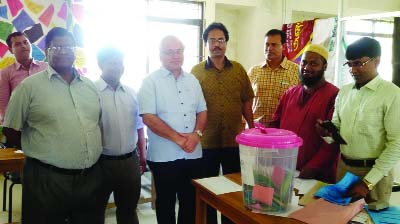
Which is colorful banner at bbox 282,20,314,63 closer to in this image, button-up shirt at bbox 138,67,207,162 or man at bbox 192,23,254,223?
man at bbox 192,23,254,223

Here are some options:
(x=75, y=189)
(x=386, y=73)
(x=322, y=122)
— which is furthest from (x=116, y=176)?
(x=386, y=73)

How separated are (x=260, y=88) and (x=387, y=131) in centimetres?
130

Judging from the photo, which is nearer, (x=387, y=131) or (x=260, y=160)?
(x=260, y=160)

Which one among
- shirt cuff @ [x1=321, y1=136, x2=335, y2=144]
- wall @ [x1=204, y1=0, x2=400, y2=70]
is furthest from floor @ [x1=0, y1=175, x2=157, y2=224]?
wall @ [x1=204, y1=0, x2=400, y2=70]

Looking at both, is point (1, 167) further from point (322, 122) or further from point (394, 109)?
point (394, 109)

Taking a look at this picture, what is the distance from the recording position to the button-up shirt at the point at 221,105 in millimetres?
2395

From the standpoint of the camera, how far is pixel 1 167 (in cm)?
247

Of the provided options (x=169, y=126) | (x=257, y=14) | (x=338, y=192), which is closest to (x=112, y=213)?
(x=169, y=126)

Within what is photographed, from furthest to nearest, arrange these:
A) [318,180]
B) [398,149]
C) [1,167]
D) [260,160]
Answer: [1,167] < [318,180] < [398,149] < [260,160]

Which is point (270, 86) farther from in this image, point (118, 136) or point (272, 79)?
point (118, 136)

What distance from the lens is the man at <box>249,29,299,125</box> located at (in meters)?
2.77

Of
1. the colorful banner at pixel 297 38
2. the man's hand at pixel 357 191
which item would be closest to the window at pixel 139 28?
the colorful banner at pixel 297 38

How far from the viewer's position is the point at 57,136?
1.68 metres

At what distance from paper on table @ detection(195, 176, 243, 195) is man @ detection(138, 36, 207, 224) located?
320mm
